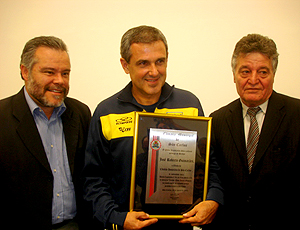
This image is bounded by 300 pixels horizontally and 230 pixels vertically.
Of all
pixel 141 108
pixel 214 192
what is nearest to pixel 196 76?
pixel 141 108

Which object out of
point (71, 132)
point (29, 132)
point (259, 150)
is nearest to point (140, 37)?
point (71, 132)

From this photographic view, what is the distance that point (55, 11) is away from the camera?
2740 millimetres

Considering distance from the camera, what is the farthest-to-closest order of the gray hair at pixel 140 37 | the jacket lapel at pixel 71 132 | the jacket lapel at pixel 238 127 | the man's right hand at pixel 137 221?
the jacket lapel at pixel 71 132
the jacket lapel at pixel 238 127
the gray hair at pixel 140 37
the man's right hand at pixel 137 221

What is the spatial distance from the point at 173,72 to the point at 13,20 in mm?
1923

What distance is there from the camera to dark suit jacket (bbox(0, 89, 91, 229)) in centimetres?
175

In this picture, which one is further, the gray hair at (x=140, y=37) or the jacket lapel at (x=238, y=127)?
the jacket lapel at (x=238, y=127)

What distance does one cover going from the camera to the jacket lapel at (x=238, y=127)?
1891mm

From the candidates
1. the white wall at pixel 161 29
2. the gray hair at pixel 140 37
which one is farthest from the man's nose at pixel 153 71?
the white wall at pixel 161 29

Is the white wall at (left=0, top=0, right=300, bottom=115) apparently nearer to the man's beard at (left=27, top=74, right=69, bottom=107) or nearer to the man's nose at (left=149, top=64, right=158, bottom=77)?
the man's beard at (left=27, top=74, right=69, bottom=107)

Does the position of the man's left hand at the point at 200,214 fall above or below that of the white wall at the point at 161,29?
below

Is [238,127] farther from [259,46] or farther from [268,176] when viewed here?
[259,46]

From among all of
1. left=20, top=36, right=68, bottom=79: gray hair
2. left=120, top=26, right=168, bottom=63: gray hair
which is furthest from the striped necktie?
left=20, top=36, right=68, bottom=79: gray hair

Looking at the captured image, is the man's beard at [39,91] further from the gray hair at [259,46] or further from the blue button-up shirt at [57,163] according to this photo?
the gray hair at [259,46]

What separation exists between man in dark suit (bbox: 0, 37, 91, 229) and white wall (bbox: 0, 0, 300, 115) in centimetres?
77
